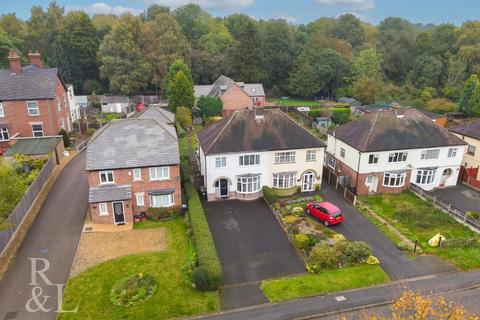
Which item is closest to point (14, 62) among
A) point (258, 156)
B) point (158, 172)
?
point (158, 172)

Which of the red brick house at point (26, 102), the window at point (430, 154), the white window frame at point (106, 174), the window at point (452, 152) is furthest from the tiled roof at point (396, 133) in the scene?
the red brick house at point (26, 102)

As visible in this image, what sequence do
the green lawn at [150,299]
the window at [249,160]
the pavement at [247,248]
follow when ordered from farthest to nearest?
the window at [249,160]
the pavement at [247,248]
the green lawn at [150,299]

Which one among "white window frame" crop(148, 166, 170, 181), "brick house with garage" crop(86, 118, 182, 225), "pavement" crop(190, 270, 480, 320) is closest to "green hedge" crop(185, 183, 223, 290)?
"brick house with garage" crop(86, 118, 182, 225)

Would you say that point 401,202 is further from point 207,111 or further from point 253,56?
point 253,56

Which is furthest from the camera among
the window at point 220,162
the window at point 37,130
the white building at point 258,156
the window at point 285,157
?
the window at point 37,130

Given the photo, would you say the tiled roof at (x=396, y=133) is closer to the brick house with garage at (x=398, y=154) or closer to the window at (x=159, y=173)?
the brick house with garage at (x=398, y=154)

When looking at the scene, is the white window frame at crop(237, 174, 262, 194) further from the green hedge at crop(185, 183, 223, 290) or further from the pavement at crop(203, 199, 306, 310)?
the green hedge at crop(185, 183, 223, 290)
